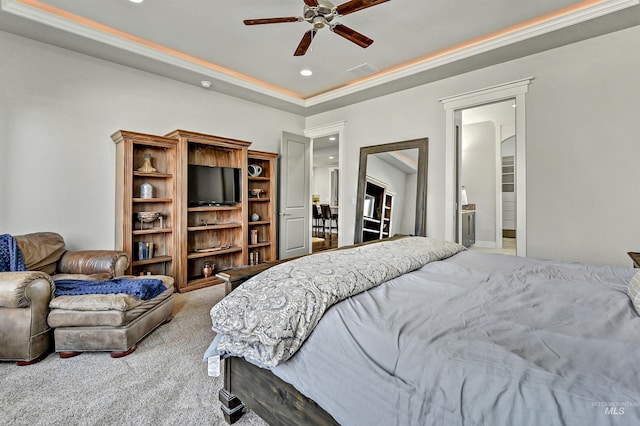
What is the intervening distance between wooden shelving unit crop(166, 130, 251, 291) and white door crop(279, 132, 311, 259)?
0.82 m

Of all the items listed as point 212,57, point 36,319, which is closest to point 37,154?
point 36,319

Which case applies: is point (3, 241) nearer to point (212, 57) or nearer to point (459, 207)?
point (212, 57)

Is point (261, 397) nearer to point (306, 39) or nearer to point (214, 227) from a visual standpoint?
point (306, 39)

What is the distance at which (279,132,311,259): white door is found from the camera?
499cm

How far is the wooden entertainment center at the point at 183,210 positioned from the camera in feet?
11.2

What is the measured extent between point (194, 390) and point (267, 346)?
107cm

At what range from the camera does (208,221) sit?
14.3 ft

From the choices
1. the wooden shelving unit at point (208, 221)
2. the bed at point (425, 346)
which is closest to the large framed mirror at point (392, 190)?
the wooden shelving unit at point (208, 221)

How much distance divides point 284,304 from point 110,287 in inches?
76.0

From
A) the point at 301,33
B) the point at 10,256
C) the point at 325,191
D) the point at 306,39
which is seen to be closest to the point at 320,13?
the point at 306,39

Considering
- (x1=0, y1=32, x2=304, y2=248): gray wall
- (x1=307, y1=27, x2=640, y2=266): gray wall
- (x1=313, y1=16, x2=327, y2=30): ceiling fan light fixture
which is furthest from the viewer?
(x1=0, y1=32, x2=304, y2=248): gray wall

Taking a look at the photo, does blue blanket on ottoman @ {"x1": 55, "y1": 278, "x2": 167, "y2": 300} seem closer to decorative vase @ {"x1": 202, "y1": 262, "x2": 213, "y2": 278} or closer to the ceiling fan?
decorative vase @ {"x1": 202, "y1": 262, "x2": 213, "y2": 278}

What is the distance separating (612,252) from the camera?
286 centimetres

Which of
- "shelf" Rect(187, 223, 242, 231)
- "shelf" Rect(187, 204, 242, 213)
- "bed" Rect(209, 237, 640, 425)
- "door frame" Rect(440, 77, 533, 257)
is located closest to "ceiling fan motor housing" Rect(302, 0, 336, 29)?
"bed" Rect(209, 237, 640, 425)
